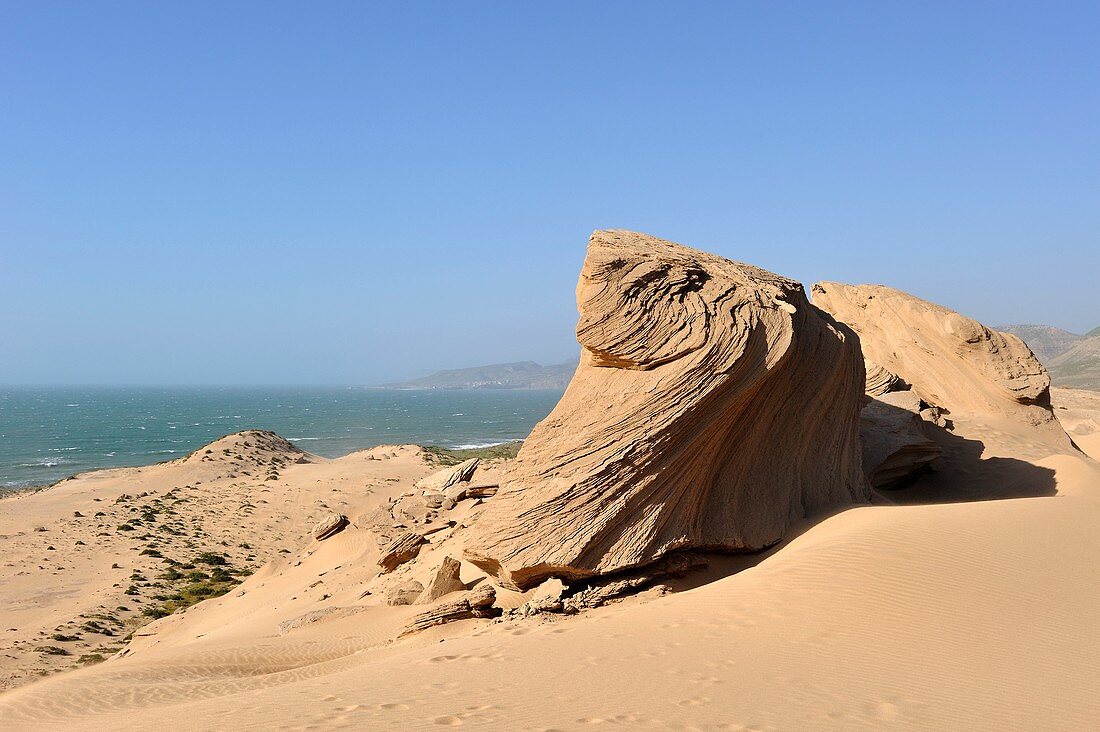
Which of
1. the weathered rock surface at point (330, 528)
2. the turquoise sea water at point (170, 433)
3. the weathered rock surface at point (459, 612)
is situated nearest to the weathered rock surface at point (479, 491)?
the weathered rock surface at point (330, 528)

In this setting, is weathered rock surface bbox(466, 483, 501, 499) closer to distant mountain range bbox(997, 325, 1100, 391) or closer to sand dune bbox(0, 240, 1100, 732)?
sand dune bbox(0, 240, 1100, 732)

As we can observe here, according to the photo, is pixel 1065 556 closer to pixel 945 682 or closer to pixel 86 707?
pixel 945 682

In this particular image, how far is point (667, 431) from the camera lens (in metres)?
9.89

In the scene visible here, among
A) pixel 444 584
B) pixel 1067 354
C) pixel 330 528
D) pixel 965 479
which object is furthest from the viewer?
pixel 1067 354

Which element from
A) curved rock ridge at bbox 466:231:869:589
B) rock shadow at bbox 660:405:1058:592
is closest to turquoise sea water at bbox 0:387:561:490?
curved rock ridge at bbox 466:231:869:589

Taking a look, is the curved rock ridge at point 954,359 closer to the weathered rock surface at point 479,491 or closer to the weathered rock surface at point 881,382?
the weathered rock surface at point 881,382

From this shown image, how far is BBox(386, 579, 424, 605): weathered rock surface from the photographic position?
39.9 feet

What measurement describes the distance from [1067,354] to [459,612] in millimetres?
165715

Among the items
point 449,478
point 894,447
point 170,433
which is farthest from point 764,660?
point 170,433

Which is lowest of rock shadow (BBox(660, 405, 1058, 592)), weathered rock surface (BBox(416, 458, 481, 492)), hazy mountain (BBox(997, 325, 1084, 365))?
weathered rock surface (BBox(416, 458, 481, 492))

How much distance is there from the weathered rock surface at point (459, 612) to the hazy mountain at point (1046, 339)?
184901 millimetres

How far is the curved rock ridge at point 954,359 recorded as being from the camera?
19.1 meters

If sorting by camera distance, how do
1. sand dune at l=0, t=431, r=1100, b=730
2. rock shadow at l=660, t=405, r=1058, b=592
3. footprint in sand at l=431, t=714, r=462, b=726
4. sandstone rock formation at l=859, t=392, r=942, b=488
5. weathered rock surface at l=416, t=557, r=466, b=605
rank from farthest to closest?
sandstone rock formation at l=859, t=392, r=942, b=488 < rock shadow at l=660, t=405, r=1058, b=592 < weathered rock surface at l=416, t=557, r=466, b=605 < sand dune at l=0, t=431, r=1100, b=730 < footprint in sand at l=431, t=714, r=462, b=726

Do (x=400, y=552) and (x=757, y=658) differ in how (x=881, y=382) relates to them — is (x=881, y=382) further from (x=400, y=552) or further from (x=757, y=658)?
(x=757, y=658)
